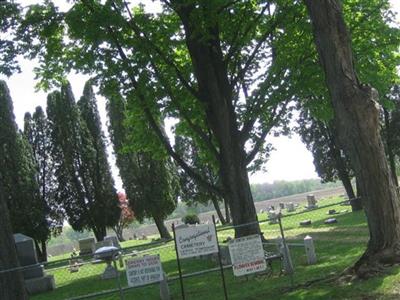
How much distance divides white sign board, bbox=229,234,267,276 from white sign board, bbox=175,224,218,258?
1.41 ft

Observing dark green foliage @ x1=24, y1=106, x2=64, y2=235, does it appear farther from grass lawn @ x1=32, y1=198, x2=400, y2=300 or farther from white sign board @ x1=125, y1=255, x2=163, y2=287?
white sign board @ x1=125, y1=255, x2=163, y2=287

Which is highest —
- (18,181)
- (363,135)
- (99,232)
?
(18,181)

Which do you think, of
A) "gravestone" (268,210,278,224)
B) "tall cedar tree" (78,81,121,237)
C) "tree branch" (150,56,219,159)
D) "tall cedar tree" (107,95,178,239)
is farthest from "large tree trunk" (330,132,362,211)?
"tree branch" (150,56,219,159)

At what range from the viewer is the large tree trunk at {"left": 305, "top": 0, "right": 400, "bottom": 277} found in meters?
8.92

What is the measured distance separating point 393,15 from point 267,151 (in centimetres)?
716

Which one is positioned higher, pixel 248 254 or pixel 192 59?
pixel 192 59

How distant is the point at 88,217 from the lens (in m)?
38.1

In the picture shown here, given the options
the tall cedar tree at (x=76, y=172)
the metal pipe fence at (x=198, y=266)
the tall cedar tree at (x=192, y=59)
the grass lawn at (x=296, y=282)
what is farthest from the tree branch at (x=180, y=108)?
the tall cedar tree at (x=76, y=172)

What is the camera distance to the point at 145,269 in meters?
8.48

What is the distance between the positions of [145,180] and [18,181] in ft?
30.5

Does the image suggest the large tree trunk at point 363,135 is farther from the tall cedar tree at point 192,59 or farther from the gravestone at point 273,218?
the tall cedar tree at point 192,59

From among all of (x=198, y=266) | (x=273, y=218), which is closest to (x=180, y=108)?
(x=198, y=266)

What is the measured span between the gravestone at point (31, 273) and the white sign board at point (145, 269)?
10.0m

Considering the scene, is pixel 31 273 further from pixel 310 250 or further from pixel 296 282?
pixel 296 282
